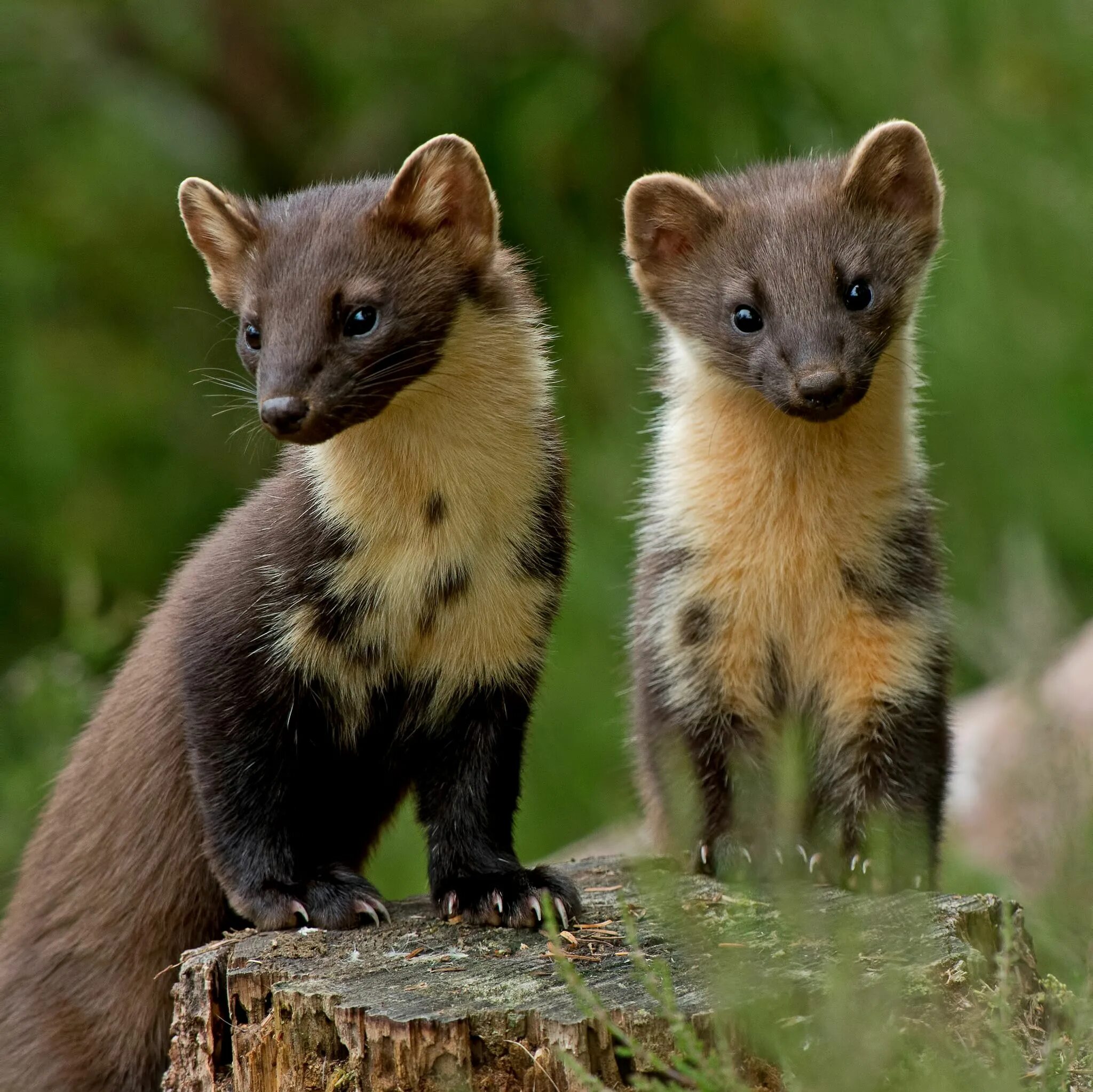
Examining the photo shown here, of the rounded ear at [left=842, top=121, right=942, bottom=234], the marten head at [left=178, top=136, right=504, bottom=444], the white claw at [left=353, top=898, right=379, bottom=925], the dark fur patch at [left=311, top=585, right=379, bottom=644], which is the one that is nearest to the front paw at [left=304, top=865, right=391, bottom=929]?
the white claw at [left=353, top=898, right=379, bottom=925]

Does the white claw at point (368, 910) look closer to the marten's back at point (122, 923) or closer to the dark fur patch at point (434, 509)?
the marten's back at point (122, 923)

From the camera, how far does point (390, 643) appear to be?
4715 millimetres

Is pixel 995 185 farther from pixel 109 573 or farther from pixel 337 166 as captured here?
pixel 109 573

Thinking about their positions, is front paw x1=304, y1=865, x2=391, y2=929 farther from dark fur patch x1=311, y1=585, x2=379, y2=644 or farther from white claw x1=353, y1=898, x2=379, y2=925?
dark fur patch x1=311, y1=585, x2=379, y2=644

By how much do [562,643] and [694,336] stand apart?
13.2ft

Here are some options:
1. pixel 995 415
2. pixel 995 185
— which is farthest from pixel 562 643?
pixel 995 185

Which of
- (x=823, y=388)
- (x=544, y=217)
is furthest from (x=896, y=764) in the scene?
(x=544, y=217)

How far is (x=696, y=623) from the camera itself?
17.8 ft

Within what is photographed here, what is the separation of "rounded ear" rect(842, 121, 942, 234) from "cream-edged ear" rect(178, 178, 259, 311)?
1907 mm

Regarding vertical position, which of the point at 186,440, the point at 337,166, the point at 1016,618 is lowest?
the point at 1016,618

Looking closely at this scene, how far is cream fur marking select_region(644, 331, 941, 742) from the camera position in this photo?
211 inches

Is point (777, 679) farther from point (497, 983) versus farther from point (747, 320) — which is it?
point (497, 983)

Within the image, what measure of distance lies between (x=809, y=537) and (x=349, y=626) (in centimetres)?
152

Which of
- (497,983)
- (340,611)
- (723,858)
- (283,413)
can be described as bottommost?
(497,983)
